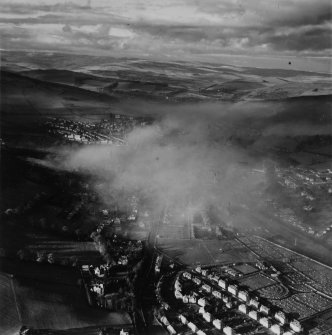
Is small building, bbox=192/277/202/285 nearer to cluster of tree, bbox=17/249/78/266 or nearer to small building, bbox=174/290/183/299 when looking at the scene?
small building, bbox=174/290/183/299

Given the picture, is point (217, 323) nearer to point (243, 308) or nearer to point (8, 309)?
point (243, 308)

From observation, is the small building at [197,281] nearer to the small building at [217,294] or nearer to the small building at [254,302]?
the small building at [217,294]

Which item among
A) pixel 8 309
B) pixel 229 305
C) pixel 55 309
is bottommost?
pixel 229 305

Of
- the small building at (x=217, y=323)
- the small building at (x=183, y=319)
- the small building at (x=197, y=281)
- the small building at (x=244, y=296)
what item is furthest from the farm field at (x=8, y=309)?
the small building at (x=244, y=296)

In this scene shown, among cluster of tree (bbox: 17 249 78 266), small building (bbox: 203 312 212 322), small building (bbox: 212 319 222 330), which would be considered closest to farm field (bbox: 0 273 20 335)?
cluster of tree (bbox: 17 249 78 266)

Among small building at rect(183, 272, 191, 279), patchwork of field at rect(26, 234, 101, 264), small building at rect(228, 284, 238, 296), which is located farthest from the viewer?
patchwork of field at rect(26, 234, 101, 264)

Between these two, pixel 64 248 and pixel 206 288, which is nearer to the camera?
pixel 206 288

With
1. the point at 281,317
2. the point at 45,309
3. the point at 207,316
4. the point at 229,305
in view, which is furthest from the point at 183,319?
the point at 45,309

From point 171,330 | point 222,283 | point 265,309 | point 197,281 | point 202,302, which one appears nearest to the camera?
point 171,330

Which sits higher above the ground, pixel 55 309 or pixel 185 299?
pixel 55 309

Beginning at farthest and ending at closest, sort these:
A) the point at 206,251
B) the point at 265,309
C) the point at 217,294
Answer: the point at 206,251
the point at 217,294
the point at 265,309

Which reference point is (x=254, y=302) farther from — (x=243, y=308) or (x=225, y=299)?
(x=225, y=299)
